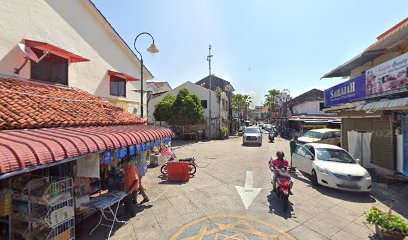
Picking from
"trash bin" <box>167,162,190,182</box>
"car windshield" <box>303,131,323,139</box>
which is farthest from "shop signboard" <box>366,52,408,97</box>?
"trash bin" <box>167,162,190,182</box>

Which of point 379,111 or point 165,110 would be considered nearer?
point 379,111

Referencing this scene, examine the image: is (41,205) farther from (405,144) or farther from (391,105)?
(405,144)

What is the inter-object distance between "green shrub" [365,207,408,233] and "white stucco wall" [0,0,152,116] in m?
11.4

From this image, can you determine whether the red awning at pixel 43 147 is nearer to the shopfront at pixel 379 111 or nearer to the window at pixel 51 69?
the window at pixel 51 69

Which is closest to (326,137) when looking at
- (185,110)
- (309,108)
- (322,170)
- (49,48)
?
(322,170)

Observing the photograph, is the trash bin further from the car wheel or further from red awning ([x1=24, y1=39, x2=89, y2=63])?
red awning ([x1=24, y1=39, x2=89, y2=63])

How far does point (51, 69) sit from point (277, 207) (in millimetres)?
9983

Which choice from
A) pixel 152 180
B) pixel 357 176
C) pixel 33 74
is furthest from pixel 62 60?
pixel 357 176

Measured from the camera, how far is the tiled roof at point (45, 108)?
5382 millimetres

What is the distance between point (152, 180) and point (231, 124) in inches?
1323

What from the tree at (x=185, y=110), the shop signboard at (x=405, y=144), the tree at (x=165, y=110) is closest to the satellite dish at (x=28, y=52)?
the shop signboard at (x=405, y=144)

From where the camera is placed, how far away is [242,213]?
254 inches

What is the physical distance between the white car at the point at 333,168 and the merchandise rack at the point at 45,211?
8.45m

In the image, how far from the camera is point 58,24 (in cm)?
919
